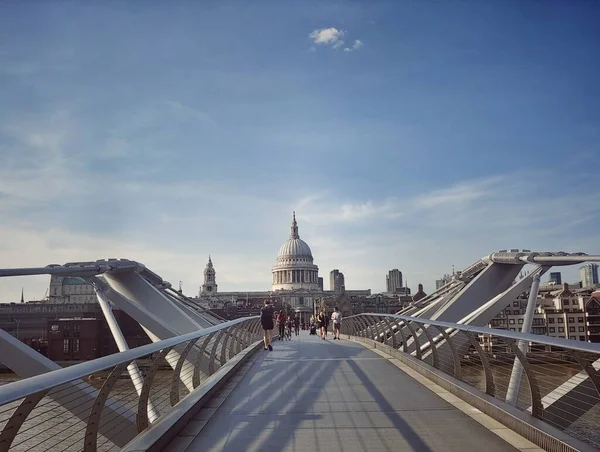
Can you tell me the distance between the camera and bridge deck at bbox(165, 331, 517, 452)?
4.73m

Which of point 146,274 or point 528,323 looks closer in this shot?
point 528,323

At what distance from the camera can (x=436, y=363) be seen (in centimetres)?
889

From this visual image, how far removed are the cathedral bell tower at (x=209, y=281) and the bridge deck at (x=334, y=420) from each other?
14752 centimetres

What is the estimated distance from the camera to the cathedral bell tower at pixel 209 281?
154 metres

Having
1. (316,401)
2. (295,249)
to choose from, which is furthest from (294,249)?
(316,401)

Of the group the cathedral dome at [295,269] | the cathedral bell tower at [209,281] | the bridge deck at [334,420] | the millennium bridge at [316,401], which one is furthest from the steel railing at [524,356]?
the cathedral bell tower at [209,281]

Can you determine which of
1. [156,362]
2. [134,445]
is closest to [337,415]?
[156,362]

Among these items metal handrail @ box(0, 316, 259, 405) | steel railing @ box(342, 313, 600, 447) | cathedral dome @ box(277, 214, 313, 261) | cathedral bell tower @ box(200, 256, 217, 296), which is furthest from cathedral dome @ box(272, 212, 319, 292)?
metal handrail @ box(0, 316, 259, 405)

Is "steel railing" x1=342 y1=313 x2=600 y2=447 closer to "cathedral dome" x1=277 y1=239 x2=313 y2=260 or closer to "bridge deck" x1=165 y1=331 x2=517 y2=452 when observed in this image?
"bridge deck" x1=165 y1=331 x2=517 y2=452

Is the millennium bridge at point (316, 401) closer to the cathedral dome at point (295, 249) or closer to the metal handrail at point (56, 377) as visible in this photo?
the metal handrail at point (56, 377)

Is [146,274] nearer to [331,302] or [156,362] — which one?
[156,362]

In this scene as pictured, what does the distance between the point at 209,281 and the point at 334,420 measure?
15238cm

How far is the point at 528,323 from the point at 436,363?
799cm

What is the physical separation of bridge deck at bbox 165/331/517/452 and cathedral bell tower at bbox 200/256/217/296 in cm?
14752
